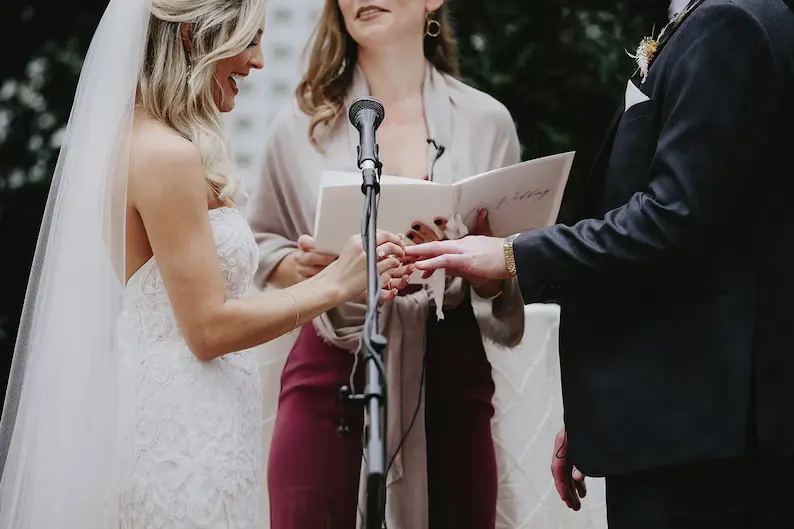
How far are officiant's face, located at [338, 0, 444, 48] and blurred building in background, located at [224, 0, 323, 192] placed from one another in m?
1.33

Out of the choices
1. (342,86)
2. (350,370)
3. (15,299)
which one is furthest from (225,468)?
(15,299)

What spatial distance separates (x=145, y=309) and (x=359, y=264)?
49cm

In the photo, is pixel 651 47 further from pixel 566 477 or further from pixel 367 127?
pixel 566 477

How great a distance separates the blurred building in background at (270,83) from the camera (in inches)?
175

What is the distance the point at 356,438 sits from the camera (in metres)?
2.92

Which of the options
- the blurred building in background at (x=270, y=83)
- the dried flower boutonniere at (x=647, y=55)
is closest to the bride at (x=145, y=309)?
the dried flower boutonniere at (x=647, y=55)

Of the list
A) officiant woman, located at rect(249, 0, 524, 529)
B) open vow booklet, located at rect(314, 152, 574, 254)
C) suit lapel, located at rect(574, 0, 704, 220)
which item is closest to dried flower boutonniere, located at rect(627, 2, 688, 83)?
suit lapel, located at rect(574, 0, 704, 220)

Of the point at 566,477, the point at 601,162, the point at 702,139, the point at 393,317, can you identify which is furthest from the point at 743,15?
the point at 393,317

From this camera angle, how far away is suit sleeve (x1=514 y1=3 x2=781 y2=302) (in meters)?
1.97

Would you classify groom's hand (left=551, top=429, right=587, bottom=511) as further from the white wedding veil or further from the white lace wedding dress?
the white wedding veil

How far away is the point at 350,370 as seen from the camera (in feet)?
9.75

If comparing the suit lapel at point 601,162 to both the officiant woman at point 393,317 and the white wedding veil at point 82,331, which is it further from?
the white wedding veil at point 82,331

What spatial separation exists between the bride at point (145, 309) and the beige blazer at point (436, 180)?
0.51 meters

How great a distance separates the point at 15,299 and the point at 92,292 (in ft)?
6.30
